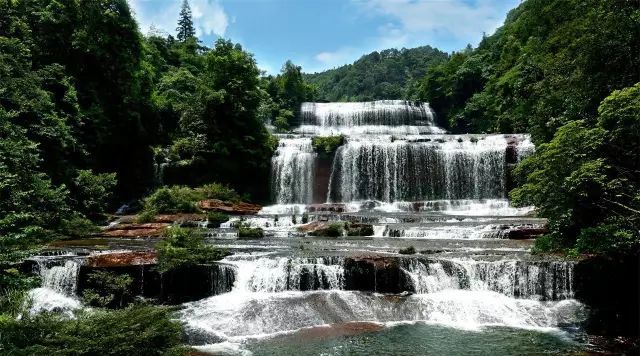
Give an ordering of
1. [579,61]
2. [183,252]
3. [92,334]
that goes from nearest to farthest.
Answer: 1. [92,334]
2. [183,252]
3. [579,61]

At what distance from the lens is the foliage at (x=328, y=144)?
32531 mm

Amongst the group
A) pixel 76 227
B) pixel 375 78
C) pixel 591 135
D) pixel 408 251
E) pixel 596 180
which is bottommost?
pixel 408 251

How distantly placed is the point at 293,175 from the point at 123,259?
20.2 metres

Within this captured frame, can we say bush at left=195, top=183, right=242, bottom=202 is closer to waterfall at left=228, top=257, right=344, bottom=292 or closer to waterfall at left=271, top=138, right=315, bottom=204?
waterfall at left=271, top=138, right=315, bottom=204

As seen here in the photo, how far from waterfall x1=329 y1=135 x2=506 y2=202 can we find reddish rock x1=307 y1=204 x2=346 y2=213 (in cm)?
202

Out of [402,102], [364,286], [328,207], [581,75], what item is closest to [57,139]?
[328,207]

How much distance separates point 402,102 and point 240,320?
3846 centimetres

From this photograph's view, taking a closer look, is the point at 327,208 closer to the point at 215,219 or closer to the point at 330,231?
the point at 215,219

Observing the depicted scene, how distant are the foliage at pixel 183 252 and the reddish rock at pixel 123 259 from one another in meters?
0.33

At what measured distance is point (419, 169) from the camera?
3127 centimetres

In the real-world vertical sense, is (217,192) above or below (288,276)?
above

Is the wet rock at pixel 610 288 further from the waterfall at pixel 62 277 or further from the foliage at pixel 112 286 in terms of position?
the waterfall at pixel 62 277

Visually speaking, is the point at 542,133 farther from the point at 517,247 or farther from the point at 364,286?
the point at 364,286

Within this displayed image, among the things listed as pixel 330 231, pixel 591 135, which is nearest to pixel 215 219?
pixel 330 231
